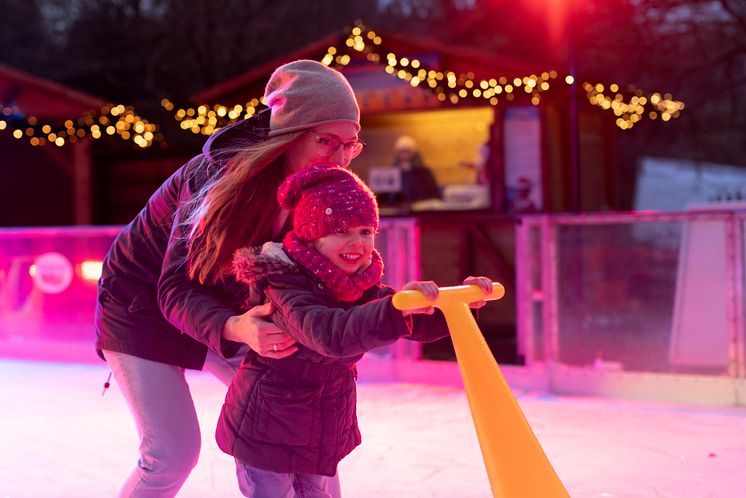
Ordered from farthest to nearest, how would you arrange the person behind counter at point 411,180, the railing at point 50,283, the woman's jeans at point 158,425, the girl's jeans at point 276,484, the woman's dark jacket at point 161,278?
1. the person behind counter at point 411,180
2. the railing at point 50,283
3. the woman's jeans at point 158,425
4. the woman's dark jacket at point 161,278
5. the girl's jeans at point 276,484

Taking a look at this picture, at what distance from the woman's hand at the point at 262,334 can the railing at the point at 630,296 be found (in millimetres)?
4486

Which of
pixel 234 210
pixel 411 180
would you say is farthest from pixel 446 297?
pixel 411 180

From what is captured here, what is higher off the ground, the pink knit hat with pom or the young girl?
the pink knit hat with pom

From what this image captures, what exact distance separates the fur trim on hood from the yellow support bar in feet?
1.16

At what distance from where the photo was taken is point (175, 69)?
65.8 feet

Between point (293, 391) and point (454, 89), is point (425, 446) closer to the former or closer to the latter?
point (293, 391)

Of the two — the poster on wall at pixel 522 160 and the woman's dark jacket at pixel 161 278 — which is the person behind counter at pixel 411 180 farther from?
the woman's dark jacket at pixel 161 278

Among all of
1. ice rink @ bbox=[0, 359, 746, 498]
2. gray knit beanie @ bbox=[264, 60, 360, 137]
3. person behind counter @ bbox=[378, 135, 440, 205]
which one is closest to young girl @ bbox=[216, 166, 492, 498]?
gray knit beanie @ bbox=[264, 60, 360, 137]

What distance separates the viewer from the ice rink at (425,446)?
403 cm

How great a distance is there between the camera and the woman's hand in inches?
80.8

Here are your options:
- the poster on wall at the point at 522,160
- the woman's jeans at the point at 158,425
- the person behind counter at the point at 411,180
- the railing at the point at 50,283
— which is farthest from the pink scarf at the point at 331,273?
the person behind counter at the point at 411,180

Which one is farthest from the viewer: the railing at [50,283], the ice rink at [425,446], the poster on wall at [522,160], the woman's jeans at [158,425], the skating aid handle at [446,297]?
the poster on wall at [522,160]

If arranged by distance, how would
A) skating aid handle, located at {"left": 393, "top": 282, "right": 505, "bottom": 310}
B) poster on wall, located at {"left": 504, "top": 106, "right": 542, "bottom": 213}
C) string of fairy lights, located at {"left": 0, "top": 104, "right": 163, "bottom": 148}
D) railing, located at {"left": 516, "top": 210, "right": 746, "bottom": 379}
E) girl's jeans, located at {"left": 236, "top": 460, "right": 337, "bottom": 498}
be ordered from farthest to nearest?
string of fairy lights, located at {"left": 0, "top": 104, "right": 163, "bottom": 148} → poster on wall, located at {"left": 504, "top": 106, "right": 542, "bottom": 213} → railing, located at {"left": 516, "top": 210, "right": 746, "bottom": 379} → girl's jeans, located at {"left": 236, "top": 460, "right": 337, "bottom": 498} → skating aid handle, located at {"left": 393, "top": 282, "right": 505, "bottom": 310}

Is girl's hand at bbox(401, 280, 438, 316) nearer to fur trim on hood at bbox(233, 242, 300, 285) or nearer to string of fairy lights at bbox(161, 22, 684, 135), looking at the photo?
fur trim on hood at bbox(233, 242, 300, 285)
